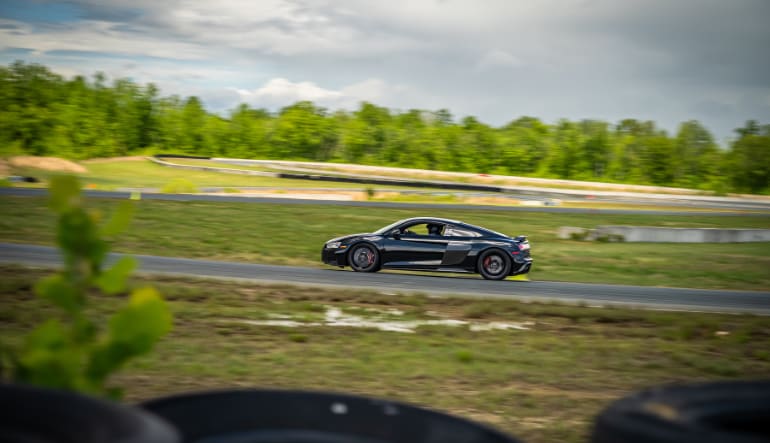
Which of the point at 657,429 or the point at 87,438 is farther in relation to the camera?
the point at 657,429

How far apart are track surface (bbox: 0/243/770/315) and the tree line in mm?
55762

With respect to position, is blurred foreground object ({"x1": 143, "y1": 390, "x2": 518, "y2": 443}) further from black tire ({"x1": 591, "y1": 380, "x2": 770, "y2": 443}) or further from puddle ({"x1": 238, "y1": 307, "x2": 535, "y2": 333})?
puddle ({"x1": 238, "y1": 307, "x2": 535, "y2": 333})

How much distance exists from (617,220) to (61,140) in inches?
2252

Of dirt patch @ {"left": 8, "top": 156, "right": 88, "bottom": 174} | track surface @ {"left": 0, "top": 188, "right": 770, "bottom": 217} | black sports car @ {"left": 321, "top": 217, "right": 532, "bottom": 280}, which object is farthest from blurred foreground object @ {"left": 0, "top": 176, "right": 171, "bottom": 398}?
dirt patch @ {"left": 8, "top": 156, "right": 88, "bottom": 174}

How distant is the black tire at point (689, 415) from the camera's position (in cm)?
265

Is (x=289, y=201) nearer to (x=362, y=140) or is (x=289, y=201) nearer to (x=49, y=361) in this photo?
(x=49, y=361)

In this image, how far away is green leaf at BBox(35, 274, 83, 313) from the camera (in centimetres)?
286

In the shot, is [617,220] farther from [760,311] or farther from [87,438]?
[87,438]

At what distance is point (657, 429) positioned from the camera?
268cm

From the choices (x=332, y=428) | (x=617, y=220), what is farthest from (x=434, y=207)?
(x=332, y=428)

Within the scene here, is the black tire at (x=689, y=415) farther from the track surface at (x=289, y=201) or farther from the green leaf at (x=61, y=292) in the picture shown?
the track surface at (x=289, y=201)

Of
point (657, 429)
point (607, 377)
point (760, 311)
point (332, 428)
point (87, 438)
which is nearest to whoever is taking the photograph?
point (87, 438)

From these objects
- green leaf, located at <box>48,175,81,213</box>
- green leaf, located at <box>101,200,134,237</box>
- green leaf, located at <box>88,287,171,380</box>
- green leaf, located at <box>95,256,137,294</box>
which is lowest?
green leaf, located at <box>88,287,171,380</box>

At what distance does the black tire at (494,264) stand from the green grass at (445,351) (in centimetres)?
350
